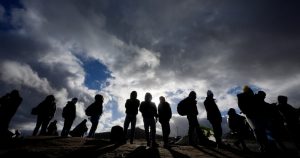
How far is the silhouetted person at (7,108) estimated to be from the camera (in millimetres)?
8812

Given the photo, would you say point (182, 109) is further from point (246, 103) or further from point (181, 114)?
point (246, 103)

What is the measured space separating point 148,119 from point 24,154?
15.5 ft

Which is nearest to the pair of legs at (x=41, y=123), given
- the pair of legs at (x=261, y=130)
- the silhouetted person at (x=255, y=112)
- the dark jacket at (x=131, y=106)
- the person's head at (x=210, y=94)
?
the dark jacket at (x=131, y=106)

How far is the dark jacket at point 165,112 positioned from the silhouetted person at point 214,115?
171 cm

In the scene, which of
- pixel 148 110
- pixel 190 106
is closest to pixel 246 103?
pixel 190 106

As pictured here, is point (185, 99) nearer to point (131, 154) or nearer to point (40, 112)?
point (131, 154)

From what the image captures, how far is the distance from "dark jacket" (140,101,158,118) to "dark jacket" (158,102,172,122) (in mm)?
413

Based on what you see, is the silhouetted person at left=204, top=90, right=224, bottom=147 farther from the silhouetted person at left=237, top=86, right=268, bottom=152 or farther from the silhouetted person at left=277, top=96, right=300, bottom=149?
the silhouetted person at left=277, top=96, right=300, bottom=149

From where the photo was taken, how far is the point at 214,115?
871cm

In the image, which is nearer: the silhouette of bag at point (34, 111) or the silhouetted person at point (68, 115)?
the silhouette of bag at point (34, 111)

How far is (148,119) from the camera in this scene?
8.63 m

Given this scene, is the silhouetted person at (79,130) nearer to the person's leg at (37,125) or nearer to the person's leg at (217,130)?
the person's leg at (37,125)

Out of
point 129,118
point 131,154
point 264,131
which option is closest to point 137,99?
point 129,118

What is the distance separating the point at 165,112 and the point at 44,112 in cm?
672
